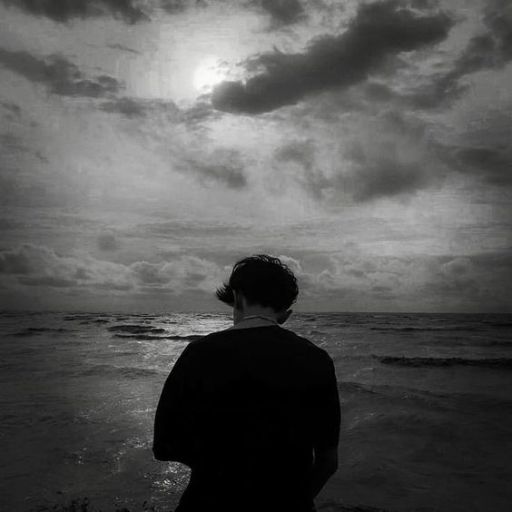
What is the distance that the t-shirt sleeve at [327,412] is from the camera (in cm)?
175

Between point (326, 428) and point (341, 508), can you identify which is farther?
point (341, 508)

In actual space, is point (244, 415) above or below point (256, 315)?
below

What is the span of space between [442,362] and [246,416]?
1923 centimetres

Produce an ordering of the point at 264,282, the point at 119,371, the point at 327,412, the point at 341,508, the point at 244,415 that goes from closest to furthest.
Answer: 1. the point at 244,415
2. the point at 327,412
3. the point at 264,282
4. the point at 341,508
5. the point at 119,371

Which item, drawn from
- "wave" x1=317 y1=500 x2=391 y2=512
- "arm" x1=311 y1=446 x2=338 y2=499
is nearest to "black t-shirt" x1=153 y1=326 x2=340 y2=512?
"arm" x1=311 y1=446 x2=338 y2=499

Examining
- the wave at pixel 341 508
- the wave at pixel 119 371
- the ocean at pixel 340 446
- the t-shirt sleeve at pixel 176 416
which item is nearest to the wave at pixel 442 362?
the ocean at pixel 340 446

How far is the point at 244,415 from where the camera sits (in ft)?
5.49

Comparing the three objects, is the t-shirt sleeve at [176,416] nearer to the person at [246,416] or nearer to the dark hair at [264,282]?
the person at [246,416]


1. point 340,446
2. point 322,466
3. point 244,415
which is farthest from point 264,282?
point 340,446

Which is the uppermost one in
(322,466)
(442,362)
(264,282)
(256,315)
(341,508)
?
(264,282)

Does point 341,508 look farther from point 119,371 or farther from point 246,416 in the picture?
point 119,371

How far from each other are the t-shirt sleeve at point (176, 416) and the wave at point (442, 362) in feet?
57.5

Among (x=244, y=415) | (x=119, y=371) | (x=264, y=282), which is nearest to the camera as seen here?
(x=244, y=415)

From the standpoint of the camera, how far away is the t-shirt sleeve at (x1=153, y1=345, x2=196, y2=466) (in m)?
1.70
